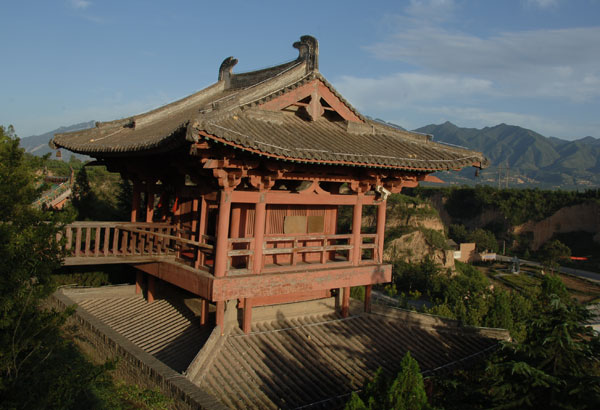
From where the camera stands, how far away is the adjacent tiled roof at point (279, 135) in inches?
329

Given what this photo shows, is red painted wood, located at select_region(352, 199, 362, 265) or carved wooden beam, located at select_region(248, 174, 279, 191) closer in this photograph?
carved wooden beam, located at select_region(248, 174, 279, 191)

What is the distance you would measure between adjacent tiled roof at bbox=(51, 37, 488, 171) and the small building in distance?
0.04m

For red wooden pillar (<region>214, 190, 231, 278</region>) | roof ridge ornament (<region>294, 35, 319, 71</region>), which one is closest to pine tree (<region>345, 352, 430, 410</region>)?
red wooden pillar (<region>214, 190, 231, 278</region>)

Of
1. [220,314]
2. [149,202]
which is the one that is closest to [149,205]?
[149,202]

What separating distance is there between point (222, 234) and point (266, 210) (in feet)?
7.08

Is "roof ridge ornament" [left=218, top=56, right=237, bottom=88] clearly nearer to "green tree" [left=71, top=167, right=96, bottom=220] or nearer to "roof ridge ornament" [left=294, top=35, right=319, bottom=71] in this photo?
"roof ridge ornament" [left=294, top=35, right=319, bottom=71]

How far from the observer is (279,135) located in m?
9.64

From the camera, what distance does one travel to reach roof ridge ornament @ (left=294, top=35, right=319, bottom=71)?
37.6 ft

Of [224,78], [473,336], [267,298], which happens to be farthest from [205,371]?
[224,78]

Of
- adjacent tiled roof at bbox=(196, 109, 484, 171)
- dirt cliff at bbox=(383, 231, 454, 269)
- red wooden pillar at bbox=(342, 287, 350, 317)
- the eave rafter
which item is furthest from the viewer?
dirt cliff at bbox=(383, 231, 454, 269)

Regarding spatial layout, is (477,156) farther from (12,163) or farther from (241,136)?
(12,163)

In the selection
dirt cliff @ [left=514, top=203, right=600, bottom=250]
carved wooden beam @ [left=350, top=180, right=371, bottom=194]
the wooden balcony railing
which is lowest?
dirt cliff @ [left=514, top=203, right=600, bottom=250]

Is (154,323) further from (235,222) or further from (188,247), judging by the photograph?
(235,222)

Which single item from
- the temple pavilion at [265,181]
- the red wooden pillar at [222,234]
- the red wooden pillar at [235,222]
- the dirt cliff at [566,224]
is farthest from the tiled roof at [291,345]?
the dirt cliff at [566,224]
